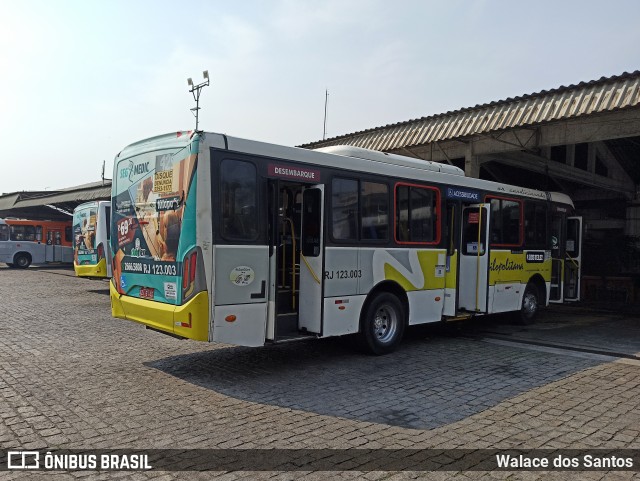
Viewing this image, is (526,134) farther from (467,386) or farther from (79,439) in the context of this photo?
(79,439)

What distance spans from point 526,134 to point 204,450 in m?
11.1

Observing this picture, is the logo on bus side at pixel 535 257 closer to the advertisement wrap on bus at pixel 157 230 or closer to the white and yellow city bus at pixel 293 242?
the white and yellow city bus at pixel 293 242

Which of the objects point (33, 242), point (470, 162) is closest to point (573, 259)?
point (470, 162)

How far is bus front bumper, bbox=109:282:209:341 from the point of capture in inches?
236

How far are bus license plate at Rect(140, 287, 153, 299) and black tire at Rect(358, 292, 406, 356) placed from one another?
317 cm

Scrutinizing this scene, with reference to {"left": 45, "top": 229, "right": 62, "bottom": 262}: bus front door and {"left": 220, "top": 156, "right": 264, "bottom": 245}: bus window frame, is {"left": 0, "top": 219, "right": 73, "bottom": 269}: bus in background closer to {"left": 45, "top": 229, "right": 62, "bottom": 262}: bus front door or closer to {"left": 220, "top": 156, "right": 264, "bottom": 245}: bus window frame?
{"left": 45, "top": 229, "right": 62, "bottom": 262}: bus front door

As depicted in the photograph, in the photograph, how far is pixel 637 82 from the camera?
1002 centimetres

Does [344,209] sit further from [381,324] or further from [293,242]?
[381,324]

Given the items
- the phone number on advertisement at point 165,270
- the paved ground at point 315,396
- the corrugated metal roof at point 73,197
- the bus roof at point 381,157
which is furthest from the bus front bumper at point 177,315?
the corrugated metal roof at point 73,197

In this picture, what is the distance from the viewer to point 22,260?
30844 millimetres

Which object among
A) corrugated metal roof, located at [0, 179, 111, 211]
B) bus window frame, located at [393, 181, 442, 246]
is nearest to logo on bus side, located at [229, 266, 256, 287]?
bus window frame, located at [393, 181, 442, 246]

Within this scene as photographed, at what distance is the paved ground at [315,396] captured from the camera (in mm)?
4719

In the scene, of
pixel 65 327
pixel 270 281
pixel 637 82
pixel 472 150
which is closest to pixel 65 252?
pixel 65 327

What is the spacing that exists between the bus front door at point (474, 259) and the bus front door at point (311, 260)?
3.88 metres
